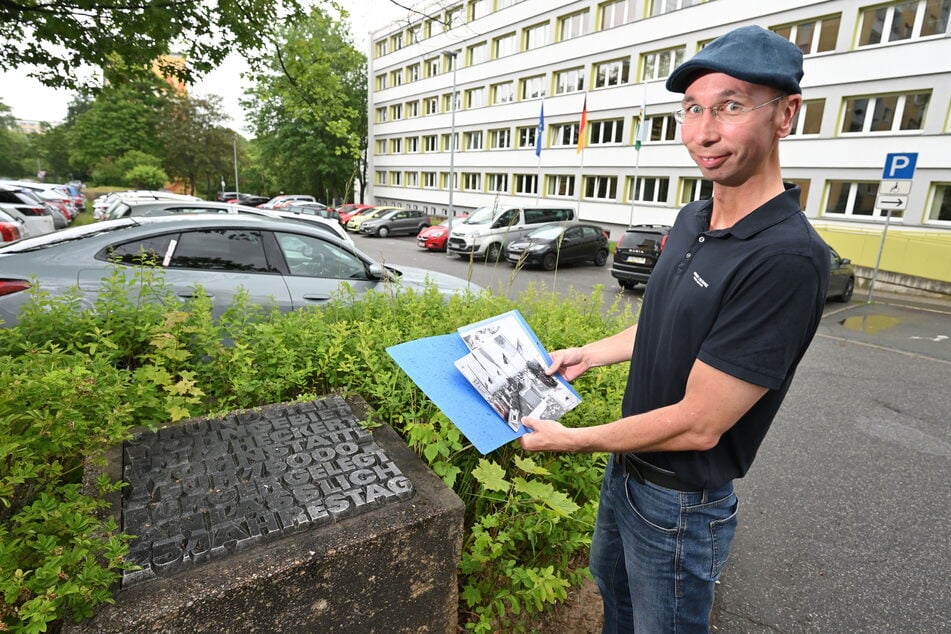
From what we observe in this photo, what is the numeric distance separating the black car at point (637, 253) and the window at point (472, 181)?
2492cm

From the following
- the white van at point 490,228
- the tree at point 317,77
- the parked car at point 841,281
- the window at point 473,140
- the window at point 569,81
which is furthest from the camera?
the window at point 473,140

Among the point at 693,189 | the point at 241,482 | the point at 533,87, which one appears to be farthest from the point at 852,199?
the point at 241,482

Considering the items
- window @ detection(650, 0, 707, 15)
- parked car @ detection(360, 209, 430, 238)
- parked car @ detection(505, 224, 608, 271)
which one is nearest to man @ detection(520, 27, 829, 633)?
parked car @ detection(505, 224, 608, 271)

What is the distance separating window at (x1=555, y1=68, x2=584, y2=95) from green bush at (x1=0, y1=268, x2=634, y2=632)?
2954 centimetres

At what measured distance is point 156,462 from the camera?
2.05m

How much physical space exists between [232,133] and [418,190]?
26.5m

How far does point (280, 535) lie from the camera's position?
173cm

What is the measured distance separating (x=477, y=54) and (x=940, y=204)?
91.9ft

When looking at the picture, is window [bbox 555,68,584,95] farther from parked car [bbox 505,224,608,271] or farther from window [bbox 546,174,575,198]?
parked car [bbox 505,224,608,271]

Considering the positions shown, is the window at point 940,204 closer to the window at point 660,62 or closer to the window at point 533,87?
the window at point 660,62

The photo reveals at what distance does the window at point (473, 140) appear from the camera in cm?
3712

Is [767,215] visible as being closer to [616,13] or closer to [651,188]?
[651,188]

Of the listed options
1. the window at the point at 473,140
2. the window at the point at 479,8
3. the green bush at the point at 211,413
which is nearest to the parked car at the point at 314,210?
the window at the point at 473,140

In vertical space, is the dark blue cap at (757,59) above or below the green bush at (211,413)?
above
